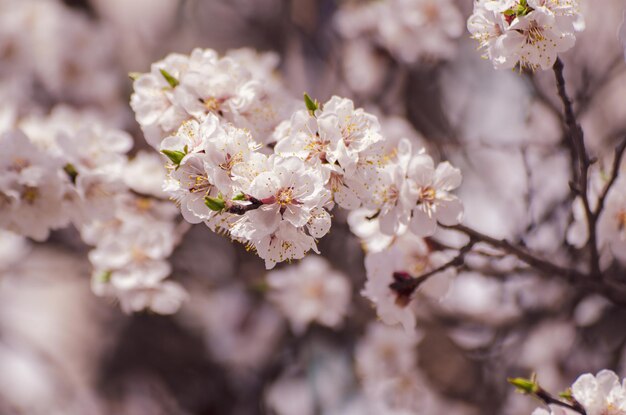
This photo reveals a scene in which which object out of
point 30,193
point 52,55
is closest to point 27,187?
point 30,193

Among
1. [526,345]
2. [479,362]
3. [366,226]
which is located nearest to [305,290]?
[479,362]

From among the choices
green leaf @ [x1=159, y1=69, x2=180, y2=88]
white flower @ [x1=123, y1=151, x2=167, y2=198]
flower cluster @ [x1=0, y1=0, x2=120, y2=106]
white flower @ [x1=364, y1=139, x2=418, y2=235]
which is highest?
flower cluster @ [x1=0, y1=0, x2=120, y2=106]

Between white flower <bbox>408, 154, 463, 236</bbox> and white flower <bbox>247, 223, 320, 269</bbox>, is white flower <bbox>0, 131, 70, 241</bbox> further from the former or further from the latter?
white flower <bbox>408, 154, 463, 236</bbox>

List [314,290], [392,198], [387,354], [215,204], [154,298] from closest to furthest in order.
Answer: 1. [215,204]
2. [392,198]
3. [154,298]
4. [387,354]
5. [314,290]

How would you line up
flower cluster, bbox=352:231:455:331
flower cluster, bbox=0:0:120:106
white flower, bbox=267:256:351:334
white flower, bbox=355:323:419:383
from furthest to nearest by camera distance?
1. flower cluster, bbox=0:0:120:106
2. white flower, bbox=267:256:351:334
3. white flower, bbox=355:323:419:383
4. flower cluster, bbox=352:231:455:331

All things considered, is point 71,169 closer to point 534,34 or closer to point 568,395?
point 534,34

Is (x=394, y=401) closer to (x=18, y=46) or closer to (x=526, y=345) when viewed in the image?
(x=526, y=345)

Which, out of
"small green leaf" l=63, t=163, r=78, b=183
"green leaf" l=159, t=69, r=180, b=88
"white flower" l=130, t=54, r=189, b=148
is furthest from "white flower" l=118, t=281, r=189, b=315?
"green leaf" l=159, t=69, r=180, b=88
